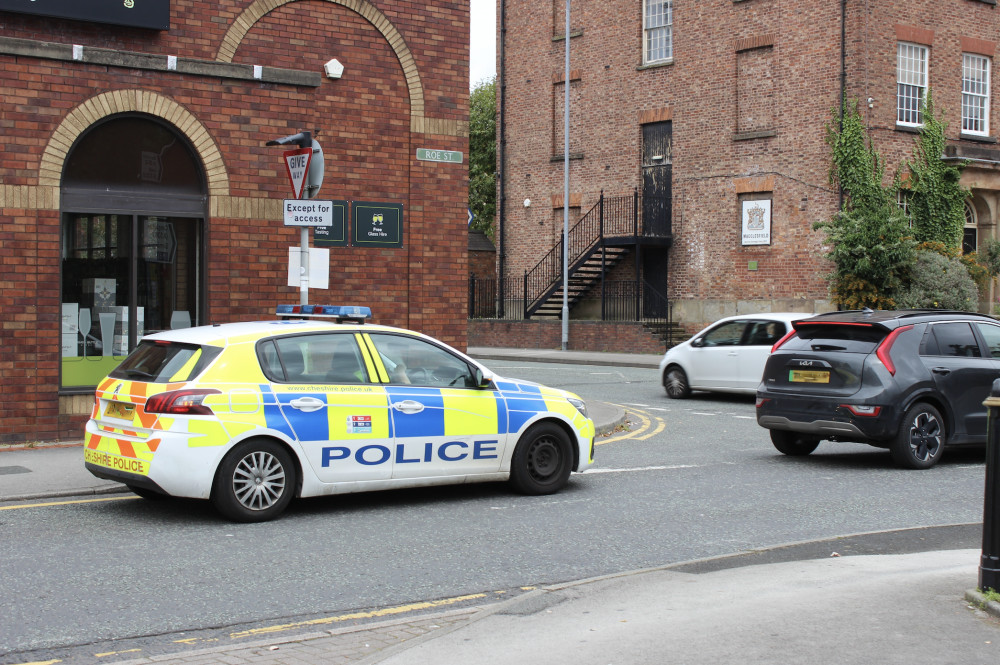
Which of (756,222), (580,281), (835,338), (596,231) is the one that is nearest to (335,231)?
(835,338)

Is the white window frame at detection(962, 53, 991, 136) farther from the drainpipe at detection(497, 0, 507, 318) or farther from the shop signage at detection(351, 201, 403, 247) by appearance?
the shop signage at detection(351, 201, 403, 247)

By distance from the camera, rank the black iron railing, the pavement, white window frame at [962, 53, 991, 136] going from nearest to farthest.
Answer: the pavement → white window frame at [962, 53, 991, 136] → the black iron railing

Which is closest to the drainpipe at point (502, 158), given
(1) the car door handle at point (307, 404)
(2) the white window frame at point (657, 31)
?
(2) the white window frame at point (657, 31)

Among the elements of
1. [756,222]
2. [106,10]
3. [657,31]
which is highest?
[657,31]

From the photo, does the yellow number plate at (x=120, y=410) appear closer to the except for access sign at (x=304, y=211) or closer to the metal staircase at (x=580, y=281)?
the except for access sign at (x=304, y=211)

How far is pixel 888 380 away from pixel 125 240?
8.60 meters

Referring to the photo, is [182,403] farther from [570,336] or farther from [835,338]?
[570,336]

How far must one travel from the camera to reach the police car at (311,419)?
311 inches

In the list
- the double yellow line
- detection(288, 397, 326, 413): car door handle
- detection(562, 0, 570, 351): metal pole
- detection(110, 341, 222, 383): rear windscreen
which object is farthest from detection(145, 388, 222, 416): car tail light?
detection(562, 0, 570, 351): metal pole

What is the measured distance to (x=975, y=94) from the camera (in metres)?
30.3

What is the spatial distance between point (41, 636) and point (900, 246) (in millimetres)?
24437

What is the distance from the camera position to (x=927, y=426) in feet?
36.4

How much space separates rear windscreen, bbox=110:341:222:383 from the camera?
8.12 meters

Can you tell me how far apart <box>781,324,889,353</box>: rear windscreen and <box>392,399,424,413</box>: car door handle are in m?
4.80
